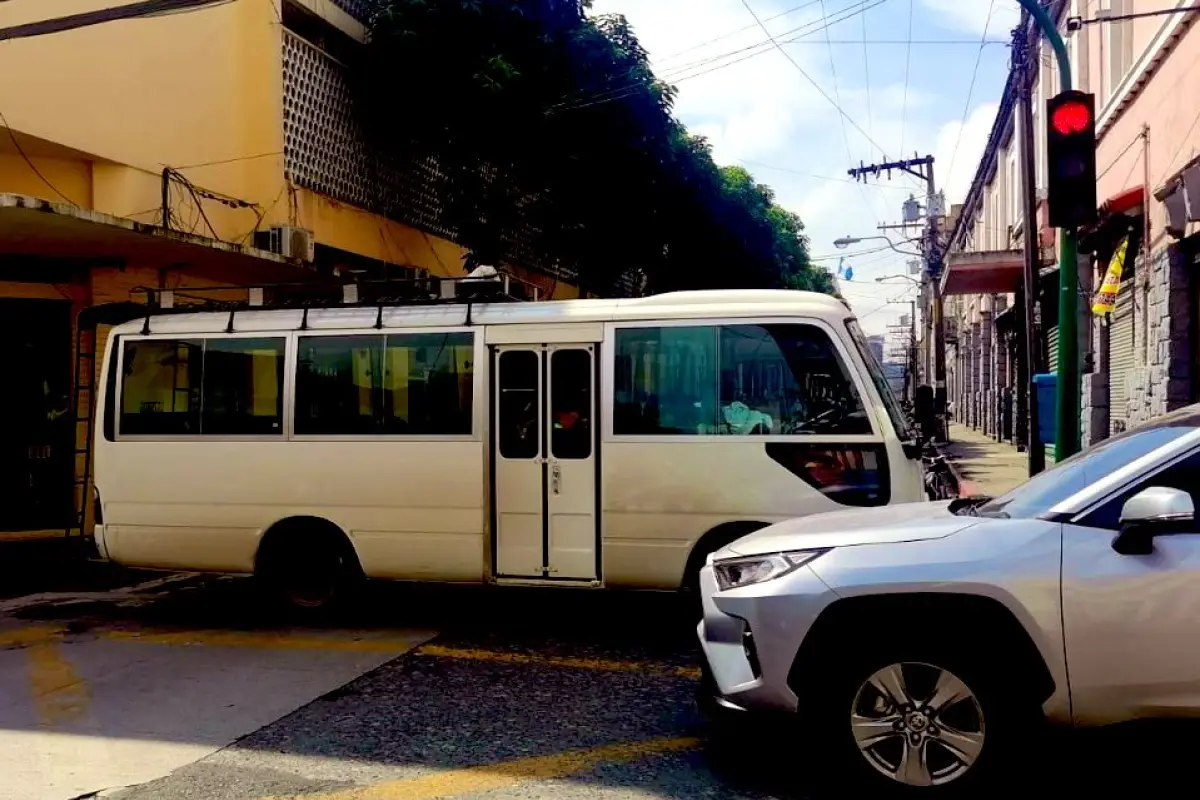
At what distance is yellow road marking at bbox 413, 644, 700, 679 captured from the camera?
6289mm

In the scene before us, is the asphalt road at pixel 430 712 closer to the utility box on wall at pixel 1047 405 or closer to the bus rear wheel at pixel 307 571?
the bus rear wheel at pixel 307 571

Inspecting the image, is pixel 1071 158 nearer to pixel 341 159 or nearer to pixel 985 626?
pixel 985 626

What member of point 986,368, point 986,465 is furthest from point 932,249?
point 986,465

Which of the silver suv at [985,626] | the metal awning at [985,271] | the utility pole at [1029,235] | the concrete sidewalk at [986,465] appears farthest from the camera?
the metal awning at [985,271]

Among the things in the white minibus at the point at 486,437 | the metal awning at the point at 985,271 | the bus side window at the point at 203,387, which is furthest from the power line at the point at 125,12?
the metal awning at the point at 985,271

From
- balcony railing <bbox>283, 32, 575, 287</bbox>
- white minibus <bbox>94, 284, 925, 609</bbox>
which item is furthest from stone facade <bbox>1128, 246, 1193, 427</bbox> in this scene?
balcony railing <bbox>283, 32, 575, 287</bbox>

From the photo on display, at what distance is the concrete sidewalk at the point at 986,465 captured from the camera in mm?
15290

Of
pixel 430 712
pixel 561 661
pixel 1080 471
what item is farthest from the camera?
pixel 561 661

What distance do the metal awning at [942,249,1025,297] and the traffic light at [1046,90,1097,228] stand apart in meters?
10.8

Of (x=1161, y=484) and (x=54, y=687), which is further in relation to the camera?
(x=54, y=687)

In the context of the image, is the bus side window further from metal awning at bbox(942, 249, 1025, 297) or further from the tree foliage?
metal awning at bbox(942, 249, 1025, 297)

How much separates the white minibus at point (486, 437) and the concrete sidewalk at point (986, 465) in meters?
5.01

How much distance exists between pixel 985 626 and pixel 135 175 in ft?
36.2

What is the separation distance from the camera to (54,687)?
6.13m
